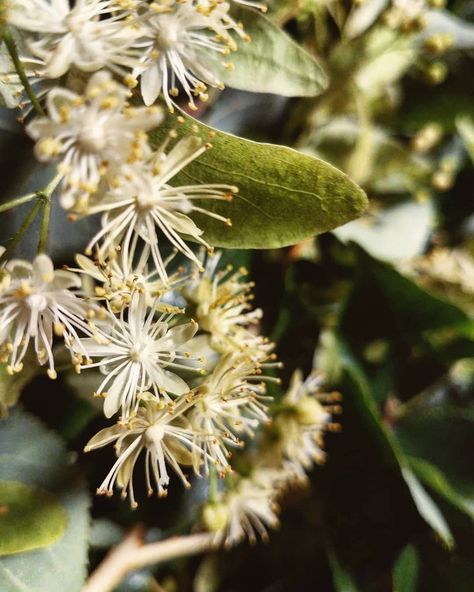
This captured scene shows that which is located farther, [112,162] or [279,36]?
[279,36]

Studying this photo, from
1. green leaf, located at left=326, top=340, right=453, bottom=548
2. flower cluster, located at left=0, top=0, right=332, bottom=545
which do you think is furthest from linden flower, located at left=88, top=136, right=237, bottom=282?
green leaf, located at left=326, top=340, right=453, bottom=548

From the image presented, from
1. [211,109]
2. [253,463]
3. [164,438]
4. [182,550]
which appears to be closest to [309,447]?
[253,463]

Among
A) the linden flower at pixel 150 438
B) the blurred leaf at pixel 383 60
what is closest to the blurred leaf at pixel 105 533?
the linden flower at pixel 150 438

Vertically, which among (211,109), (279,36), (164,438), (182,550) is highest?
(279,36)

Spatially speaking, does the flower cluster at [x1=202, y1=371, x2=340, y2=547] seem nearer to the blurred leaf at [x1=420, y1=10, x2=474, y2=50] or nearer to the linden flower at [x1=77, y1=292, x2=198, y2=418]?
the linden flower at [x1=77, y1=292, x2=198, y2=418]

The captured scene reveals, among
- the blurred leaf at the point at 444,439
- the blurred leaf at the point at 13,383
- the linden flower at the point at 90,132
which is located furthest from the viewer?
the blurred leaf at the point at 444,439

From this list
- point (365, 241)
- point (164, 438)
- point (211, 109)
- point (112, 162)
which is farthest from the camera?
point (365, 241)

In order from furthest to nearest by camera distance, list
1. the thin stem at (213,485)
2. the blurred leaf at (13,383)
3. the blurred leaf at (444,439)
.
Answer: the blurred leaf at (444,439) → the thin stem at (213,485) → the blurred leaf at (13,383)

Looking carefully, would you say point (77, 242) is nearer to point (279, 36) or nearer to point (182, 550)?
point (279, 36)

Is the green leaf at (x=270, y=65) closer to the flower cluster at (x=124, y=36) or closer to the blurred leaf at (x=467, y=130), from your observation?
the flower cluster at (x=124, y=36)
